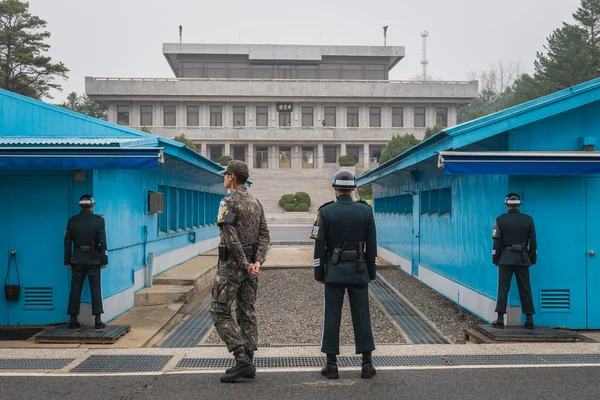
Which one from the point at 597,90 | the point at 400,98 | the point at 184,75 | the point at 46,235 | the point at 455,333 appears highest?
the point at 184,75

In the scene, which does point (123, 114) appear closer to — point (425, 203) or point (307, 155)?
point (307, 155)

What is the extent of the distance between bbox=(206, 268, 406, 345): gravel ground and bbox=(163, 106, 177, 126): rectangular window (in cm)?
5181

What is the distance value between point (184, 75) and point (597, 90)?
216 ft

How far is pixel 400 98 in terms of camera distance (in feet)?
207

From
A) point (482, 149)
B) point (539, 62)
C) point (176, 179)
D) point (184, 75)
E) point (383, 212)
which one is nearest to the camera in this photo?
point (482, 149)

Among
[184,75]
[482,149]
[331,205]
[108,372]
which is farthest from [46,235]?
[184,75]

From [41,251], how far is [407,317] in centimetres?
623

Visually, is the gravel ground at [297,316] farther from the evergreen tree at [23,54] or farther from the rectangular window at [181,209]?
the evergreen tree at [23,54]

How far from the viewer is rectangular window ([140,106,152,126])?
62.6 m

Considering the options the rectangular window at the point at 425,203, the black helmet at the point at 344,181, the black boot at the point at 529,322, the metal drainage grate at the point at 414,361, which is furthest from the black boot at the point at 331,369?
the rectangular window at the point at 425,203

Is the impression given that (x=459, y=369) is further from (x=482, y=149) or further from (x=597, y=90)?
(x=597, y=90)

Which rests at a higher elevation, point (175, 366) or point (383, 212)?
point (383, 212)

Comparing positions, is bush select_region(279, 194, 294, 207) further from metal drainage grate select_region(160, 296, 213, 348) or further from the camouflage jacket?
the camouflage jacket

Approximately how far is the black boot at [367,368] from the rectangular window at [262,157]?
193 ft
